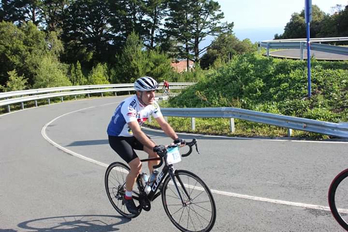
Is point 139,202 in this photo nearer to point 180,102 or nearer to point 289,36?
point 180,102

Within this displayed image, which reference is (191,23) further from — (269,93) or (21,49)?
(269,93)

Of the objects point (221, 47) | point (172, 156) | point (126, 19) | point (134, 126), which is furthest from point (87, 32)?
point (172, 156)

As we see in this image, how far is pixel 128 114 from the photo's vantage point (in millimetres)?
4562

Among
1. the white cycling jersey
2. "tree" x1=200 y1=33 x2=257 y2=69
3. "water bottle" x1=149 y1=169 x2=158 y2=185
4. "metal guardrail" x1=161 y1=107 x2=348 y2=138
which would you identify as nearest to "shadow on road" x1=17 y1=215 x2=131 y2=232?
"water bottle" x1=149 y1=169 x2=158 y2=185

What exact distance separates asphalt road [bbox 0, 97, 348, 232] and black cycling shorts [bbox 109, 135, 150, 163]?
3.15ft

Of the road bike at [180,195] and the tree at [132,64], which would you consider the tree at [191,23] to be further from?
the road bike at [180,195]

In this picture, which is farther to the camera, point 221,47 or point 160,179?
point 221,47

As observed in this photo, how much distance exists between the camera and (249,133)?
10.4 meters

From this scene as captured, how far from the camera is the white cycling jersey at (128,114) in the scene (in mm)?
4586

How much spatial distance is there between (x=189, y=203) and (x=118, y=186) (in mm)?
1360

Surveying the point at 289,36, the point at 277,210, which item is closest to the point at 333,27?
the point at 289,36

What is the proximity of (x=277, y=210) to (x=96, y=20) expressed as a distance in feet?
197

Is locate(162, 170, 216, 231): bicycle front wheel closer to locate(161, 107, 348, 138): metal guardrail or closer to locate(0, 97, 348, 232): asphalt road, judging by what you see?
locate(0, 97, 348, 232): asphalt road

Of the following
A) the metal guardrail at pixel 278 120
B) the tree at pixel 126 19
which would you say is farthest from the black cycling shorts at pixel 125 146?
the tree at pixel 126 19
